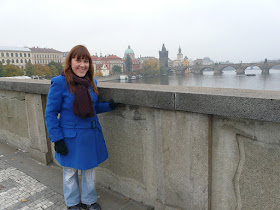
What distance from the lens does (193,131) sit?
5.58 ft

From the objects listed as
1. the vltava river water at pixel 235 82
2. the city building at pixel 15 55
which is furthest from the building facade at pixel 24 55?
the vltava river water at pixel 235 82

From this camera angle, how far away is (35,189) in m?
2.46

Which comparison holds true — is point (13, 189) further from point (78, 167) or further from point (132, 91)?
point (132, 91)

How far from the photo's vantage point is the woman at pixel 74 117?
1.87m

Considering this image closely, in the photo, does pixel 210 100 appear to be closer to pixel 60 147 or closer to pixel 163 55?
pixel 60 147

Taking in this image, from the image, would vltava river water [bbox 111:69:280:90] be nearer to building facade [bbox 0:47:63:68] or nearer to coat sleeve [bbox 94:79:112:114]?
coat sleeve [bbox 94:79:112:114]

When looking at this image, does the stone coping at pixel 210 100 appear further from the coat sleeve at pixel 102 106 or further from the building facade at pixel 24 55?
the building facade at pixel 24 55

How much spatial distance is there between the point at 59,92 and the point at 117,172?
998mm

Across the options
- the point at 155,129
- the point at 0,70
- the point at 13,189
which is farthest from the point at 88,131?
the point at 0,70

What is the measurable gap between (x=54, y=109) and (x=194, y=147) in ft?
3.45

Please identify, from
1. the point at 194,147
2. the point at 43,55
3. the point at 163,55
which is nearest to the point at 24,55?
the point at 43,55

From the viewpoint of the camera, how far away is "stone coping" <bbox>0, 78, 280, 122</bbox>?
1344mm

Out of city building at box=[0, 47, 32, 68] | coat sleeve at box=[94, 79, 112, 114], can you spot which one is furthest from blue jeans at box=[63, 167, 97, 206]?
city building at box=[0, 47, 32, 68]

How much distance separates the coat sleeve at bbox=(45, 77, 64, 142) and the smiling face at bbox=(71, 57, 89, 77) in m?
0.15
